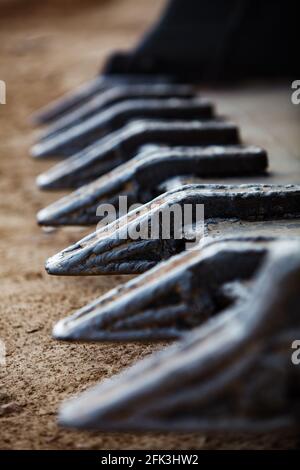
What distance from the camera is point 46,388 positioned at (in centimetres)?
191

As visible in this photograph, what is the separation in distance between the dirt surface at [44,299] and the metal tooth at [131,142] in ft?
0.65

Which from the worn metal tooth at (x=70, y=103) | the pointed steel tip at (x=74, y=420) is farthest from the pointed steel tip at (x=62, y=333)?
the worn metal tooth at (x=70, y=103)

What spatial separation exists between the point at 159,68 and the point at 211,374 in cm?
372

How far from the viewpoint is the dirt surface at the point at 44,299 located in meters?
1.67

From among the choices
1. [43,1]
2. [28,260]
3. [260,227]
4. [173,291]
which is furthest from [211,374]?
[43,1]

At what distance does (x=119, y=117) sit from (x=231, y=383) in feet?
8.60

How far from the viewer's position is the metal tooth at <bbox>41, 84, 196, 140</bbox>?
4195mm

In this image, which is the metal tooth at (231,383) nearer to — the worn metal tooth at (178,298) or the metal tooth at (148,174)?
the worn metal tooth at (178,298)

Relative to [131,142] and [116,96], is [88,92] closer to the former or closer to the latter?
[116,96]

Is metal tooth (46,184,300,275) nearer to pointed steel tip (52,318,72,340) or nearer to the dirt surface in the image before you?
the dirt surface

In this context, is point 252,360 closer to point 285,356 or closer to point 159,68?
point 285,356

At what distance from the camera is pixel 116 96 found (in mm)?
4254

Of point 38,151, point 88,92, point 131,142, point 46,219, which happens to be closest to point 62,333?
point 46,219

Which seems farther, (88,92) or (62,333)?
(88,92)
